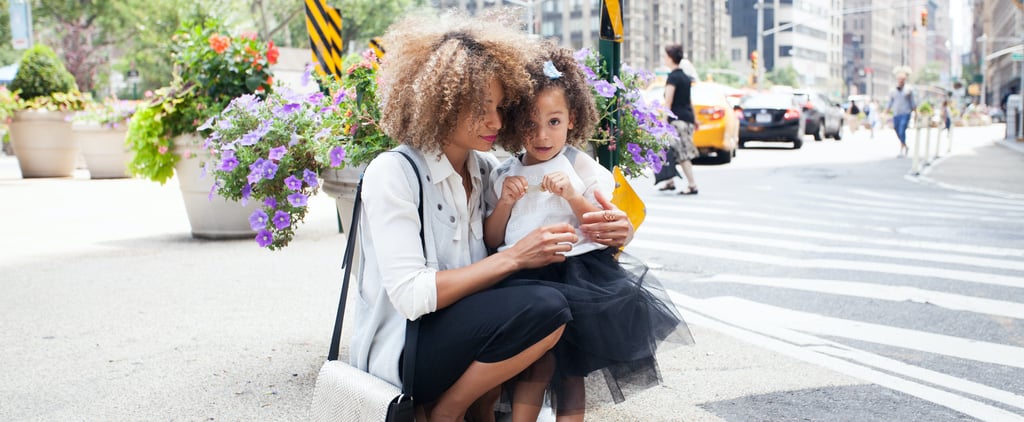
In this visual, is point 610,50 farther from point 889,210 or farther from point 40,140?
point 40,140

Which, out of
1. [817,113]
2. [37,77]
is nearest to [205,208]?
[37,77]

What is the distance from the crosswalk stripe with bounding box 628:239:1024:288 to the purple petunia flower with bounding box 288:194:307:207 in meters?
4.28

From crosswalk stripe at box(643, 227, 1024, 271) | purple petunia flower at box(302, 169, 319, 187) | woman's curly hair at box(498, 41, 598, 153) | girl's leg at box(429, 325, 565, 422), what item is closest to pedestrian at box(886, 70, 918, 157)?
crosswalk stripe at box(643, 227, 1024, 271)

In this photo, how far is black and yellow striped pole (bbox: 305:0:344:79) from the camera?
8.49 m

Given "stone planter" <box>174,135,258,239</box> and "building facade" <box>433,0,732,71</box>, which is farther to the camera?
"building facade" <box>433,0,732,71</box>

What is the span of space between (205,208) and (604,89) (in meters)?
5.58

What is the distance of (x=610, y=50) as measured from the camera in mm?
4109

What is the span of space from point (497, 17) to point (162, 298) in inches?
146

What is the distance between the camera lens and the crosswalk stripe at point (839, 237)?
7.95 m

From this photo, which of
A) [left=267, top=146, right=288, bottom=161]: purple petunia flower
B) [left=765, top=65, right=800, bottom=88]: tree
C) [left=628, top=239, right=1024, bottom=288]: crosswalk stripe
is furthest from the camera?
[left=765, top=65, right=800, bottom=88]: tree

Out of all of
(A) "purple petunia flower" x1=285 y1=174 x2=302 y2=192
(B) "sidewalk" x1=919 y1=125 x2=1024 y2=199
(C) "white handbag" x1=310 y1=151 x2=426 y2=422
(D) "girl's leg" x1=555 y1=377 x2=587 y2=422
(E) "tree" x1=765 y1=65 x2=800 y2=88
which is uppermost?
(E) "tree" x1=765 y1=65 x2=800 y2=88

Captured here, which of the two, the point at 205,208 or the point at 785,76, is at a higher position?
the point at 785,76

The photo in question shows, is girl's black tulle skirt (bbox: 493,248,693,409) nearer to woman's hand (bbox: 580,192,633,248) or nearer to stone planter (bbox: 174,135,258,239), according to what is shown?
woman's hand (bbox: 580,192,633,248)

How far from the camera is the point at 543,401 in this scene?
279 cm
